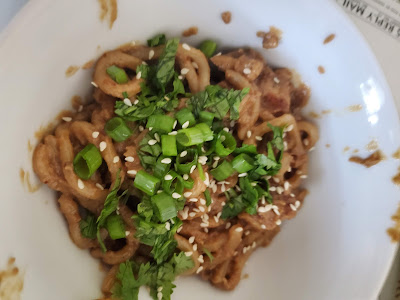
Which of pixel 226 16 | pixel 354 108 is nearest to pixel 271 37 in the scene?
pixel 226 16

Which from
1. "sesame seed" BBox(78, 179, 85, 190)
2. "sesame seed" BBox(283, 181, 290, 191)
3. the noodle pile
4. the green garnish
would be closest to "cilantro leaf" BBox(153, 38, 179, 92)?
the noodle pile

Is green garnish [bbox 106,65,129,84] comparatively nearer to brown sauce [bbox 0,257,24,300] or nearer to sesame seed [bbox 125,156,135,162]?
sesame seed [bbox 125,156,135,162]

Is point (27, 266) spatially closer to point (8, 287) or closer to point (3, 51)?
point (8, 287)

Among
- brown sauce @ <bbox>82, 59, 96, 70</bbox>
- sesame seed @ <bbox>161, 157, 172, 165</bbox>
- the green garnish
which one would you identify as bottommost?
sesame seed @ <bbox>161, 157, 172, 165</bbox>

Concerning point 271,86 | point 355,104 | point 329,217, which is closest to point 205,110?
point 271,86

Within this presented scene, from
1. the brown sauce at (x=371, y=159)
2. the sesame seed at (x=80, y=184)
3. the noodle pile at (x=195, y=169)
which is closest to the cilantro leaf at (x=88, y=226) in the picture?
the noodle pile at (x=195, y=169)

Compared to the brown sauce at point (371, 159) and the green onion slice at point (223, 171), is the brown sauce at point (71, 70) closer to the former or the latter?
the green onion slice at point (223, 171)

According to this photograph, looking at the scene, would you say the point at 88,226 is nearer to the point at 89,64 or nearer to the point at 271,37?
the point at 89,64
